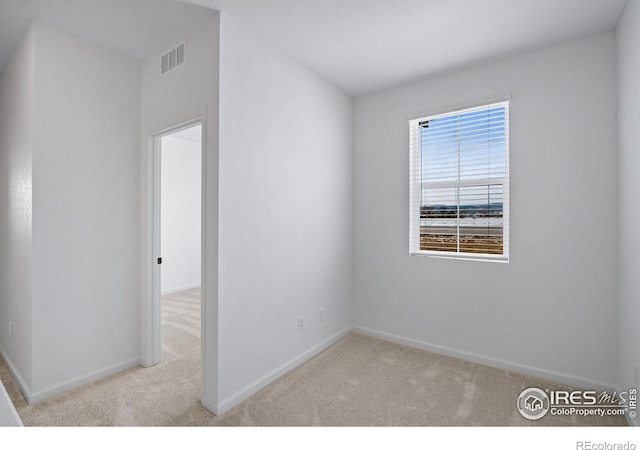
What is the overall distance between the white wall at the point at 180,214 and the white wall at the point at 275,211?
3.18 metres

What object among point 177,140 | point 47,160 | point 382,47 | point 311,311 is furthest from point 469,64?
point 177,140

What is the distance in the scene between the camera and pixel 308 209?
3.11 meters

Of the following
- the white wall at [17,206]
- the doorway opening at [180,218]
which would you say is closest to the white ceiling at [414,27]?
the white wall at [17,206]

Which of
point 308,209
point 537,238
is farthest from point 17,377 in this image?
point 537,238

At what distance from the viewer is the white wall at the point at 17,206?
7.79 feet

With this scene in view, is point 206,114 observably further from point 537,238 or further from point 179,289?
point 179,289

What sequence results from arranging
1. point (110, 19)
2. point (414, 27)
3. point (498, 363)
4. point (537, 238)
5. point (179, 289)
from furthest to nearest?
point (179, 289), point (498, 363), point (537, 238), point (414, 27), point (110, 19)

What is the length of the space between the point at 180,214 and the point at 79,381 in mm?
3867

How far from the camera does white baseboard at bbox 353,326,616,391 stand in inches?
98.7

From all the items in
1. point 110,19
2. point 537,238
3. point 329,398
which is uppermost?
point 110,19

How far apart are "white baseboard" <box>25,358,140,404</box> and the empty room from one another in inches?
0.6

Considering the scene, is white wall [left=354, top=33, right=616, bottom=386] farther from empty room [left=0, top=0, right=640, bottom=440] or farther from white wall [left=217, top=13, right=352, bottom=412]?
white wall [left=217, top=13, right=352, bottom=412]

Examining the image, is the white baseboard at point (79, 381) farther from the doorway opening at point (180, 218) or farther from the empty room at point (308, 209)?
the doorway opening at point (180, 218)

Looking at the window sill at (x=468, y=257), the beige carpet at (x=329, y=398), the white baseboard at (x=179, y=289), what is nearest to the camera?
the beige carpet at (x=329, y=398)
